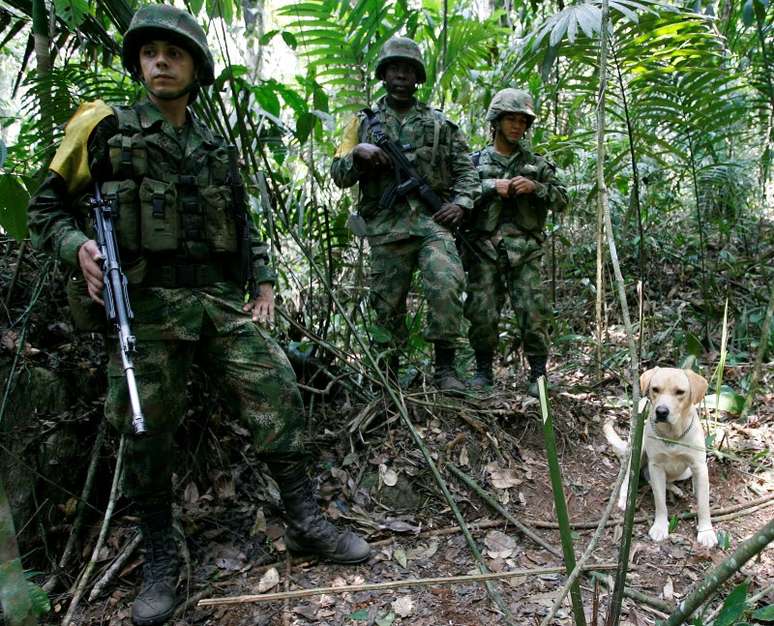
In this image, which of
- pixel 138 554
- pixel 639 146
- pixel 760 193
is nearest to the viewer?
pixel 138 554

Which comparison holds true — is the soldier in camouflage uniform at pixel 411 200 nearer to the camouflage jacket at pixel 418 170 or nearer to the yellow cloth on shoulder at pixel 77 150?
the camouflage jacket at pixel 418 170

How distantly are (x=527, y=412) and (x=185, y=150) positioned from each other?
8.63ft

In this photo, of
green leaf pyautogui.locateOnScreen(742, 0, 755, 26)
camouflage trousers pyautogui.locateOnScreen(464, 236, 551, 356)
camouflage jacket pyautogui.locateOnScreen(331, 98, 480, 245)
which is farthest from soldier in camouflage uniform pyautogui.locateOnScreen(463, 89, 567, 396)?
green leaf pyautogui.locateOnScreen(742, 0, 755, 26)

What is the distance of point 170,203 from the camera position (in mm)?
2465

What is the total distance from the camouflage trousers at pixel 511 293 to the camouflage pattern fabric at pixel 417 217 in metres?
0.38

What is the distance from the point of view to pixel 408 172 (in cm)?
389

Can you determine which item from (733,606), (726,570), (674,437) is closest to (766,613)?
(733,606)

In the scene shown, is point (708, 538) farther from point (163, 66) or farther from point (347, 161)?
point (163, 66)

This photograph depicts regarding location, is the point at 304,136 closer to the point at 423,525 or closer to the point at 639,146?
the point at 423,525

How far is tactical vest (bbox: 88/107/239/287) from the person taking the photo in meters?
2.42

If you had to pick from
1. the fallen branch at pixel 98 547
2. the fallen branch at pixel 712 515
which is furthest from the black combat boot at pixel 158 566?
the fallen branch at pixel 712 515

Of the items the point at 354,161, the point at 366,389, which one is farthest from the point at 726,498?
the point at 354,161

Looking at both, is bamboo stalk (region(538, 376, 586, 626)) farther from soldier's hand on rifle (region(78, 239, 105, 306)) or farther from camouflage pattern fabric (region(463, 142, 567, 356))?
camouflage pattern fabric (region(463, 142, 567, 356))

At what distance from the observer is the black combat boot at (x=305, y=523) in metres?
2.76
